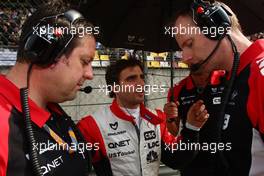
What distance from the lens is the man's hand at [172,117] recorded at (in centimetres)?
236

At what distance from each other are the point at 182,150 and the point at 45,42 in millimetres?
1198

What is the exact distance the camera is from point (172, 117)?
2373 millimetres

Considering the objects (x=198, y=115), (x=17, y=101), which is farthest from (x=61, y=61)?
(x=198, y=115)

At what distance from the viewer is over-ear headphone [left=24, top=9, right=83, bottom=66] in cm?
142

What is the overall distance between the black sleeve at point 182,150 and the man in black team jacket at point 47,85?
2.49 feet

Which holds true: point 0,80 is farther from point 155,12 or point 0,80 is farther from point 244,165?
point 155,12

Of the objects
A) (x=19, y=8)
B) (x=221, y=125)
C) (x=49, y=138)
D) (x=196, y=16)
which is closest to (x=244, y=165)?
(x=221, y=125)

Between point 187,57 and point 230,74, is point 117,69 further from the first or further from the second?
point 230,74

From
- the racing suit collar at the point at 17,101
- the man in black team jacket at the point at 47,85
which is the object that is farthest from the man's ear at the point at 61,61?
the racing suit collar at the point at 17,101

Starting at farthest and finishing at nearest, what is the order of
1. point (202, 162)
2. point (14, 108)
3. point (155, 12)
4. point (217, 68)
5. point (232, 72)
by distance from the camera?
point (155, 12) < point (202, 162) < point (217, 68) < point (232, 72) < point (14, 108)

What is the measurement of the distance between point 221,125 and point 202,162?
79 centimetres

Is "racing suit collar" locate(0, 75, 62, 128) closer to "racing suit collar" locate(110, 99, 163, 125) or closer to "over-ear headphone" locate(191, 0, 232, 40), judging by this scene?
"over-ear headphone" locate(191, 0, 232, 40)

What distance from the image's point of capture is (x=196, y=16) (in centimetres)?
170

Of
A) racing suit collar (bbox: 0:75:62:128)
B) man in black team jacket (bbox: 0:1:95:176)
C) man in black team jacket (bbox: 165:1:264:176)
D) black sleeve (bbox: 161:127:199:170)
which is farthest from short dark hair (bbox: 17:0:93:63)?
black sleeve (bbox: 161:127:199:170)
